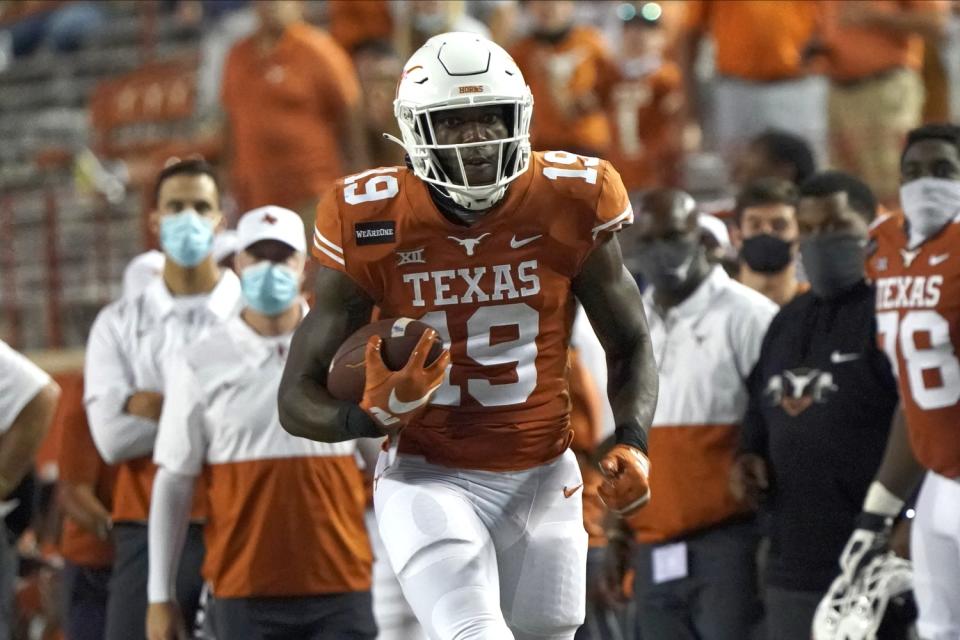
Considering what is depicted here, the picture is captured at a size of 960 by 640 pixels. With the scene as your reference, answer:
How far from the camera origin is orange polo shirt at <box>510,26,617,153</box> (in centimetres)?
926

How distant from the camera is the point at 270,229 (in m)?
5.85

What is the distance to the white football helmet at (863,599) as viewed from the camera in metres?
5.45

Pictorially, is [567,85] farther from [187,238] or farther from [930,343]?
[930,343]

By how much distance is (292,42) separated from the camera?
9.80m

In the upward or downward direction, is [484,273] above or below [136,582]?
above

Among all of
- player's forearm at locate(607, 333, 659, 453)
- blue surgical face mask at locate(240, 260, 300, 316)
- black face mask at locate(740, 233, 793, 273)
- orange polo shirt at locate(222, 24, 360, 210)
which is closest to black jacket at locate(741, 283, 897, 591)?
black face mask at locate(740, 233, 793, 273)

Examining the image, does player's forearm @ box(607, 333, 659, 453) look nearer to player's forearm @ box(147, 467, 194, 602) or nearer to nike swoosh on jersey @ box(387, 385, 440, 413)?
nike swoosh on jersey @ box(387, 385, 440, 413)

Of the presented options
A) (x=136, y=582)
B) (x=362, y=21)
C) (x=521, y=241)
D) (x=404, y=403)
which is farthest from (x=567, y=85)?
(x=404, y=403)

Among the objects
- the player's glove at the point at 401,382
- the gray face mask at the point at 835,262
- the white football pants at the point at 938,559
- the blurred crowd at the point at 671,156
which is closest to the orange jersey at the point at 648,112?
the blurred crowd at the point at 671,156

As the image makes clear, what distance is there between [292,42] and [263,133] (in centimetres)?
49

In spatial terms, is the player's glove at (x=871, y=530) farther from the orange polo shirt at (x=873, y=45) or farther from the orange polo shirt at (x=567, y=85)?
the orange polo shirt at (x=567, y=85)

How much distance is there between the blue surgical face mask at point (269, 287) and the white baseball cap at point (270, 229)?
0.13m

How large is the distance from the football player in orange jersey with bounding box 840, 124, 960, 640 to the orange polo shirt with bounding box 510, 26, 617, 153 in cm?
376

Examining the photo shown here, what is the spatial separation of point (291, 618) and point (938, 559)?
1.86 meters
